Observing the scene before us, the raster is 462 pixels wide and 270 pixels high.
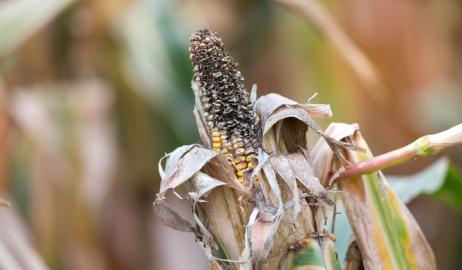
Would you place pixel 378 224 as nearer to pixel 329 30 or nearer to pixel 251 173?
pixel 251 173

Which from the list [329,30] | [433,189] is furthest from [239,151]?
[329,30]

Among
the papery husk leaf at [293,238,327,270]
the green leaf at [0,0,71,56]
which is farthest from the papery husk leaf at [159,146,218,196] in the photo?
the green leaf at [0,0,71,56]

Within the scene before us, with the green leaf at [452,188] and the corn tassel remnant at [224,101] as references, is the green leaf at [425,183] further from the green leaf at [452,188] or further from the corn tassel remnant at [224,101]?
the corn tassel remnant at [224,101]

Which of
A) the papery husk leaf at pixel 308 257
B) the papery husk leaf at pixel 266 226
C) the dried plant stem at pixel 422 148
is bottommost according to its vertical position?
the papery husk leaf at pixel 308 257

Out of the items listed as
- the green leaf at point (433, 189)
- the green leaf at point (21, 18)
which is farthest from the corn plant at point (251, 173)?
the green leaf at point (21, 18)

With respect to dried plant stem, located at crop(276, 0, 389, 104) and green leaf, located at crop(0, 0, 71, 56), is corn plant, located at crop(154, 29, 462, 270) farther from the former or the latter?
green leaf, located at crop(0, 0, 71, 56)

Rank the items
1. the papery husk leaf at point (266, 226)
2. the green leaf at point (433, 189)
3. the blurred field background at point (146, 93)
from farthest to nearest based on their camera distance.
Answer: the blurred field background at point (146, 93) < the green leaf at point (433, 189) < the papery husk leaf at point (266, 226)
